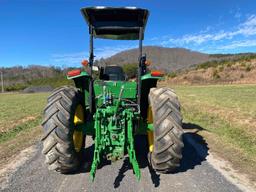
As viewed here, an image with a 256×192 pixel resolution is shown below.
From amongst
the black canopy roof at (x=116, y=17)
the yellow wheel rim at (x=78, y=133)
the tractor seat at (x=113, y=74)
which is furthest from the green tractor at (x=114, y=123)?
the tractor seat at (x=113, y=74)

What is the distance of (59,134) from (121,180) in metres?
1.29

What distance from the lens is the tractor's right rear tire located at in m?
5.33

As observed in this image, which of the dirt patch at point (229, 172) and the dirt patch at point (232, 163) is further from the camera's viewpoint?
the dirt patch at point (232, 163)

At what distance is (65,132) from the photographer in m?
5.34

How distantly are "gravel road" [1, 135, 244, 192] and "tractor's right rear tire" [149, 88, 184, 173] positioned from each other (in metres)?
0.31

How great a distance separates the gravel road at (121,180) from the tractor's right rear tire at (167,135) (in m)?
0.31

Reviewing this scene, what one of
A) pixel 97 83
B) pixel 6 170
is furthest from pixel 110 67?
pixel 6 170

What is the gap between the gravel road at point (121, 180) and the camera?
5133mm

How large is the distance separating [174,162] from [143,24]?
2791 millimetres

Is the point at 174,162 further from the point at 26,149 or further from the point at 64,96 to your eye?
the point at 26,149

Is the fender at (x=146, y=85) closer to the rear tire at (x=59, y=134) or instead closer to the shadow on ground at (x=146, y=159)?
the shadow on ground at (x=146, y=159)

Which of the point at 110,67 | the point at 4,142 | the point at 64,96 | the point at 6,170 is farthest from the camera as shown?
the point at 4,142

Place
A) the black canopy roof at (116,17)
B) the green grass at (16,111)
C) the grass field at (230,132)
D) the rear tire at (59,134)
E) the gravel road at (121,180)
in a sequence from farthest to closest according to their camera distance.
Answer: the green grass at (16,111), the grass field at (230,132), the black canopy roof at (116,17), the rear tire at (59,134), the gravel road at (121,180)

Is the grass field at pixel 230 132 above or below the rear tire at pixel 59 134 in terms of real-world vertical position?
below
